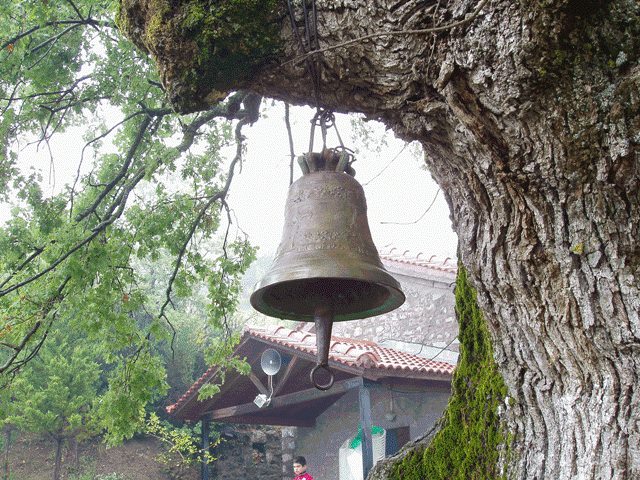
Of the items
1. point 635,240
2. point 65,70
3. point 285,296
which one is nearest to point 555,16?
point 635,240

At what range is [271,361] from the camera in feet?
28.7

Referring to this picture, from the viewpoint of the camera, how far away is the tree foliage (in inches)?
165

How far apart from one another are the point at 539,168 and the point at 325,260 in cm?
81

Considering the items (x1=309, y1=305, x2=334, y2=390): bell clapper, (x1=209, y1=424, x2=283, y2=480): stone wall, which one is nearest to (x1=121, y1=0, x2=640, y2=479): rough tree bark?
(x1=309, y1=305, x2=334, y2=390): bell clapper

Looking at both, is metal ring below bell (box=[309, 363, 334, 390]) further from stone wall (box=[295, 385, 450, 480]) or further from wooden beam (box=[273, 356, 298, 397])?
wooden beam (box=[273, 356, 298, 397])

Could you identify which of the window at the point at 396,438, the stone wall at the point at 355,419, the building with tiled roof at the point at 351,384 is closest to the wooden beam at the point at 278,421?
the building with tiled roof at the point at 351,384

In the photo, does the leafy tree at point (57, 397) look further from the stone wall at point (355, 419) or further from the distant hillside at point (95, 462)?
the stone wall at point (355, 419)

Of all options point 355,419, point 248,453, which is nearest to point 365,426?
point 355,419

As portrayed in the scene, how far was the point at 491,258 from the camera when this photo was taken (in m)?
1.78

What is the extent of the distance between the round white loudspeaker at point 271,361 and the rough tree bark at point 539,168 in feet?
23.0

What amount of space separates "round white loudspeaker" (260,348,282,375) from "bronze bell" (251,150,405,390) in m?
6.38

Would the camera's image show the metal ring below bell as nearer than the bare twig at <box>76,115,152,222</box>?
Yes

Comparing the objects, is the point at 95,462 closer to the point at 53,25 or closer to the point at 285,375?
the point at 285,375

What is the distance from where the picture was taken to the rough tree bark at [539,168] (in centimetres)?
152
